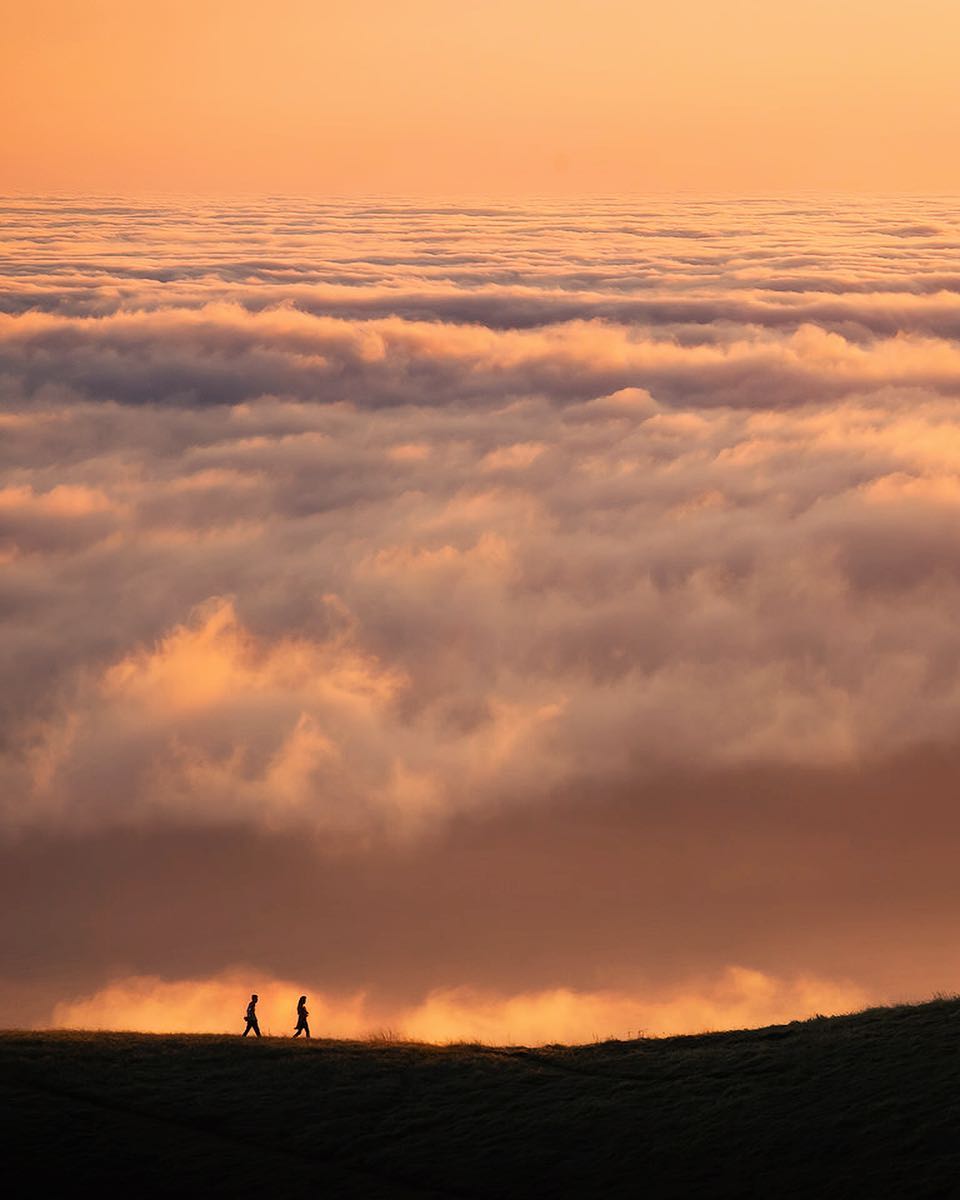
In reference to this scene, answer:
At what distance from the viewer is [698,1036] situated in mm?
47188

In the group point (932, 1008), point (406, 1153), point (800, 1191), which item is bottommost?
point (800, 1191)

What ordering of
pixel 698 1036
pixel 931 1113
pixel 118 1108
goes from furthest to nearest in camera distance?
pixel 698 1036
pixel 118 1108
pixel 931 1113

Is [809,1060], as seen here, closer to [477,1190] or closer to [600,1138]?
[600,1138]

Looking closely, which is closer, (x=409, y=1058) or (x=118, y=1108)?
(x=118, y=1108)

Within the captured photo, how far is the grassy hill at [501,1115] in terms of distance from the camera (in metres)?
34.6

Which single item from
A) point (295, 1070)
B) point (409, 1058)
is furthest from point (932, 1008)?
point (295, 1070)

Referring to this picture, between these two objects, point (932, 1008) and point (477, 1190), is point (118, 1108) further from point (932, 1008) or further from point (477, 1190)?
point (932, 1008)

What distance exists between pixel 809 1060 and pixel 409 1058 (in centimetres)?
1223

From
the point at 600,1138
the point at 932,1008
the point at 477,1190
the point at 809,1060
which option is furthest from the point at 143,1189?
the point at 932,1008

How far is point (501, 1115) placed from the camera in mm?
39312

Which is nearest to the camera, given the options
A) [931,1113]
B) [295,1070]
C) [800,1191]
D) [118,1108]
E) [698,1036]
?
[800,1191]

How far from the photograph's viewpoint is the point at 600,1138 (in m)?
37.2

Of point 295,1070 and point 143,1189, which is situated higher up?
point 295,1070

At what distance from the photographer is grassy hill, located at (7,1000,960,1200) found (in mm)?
34625
